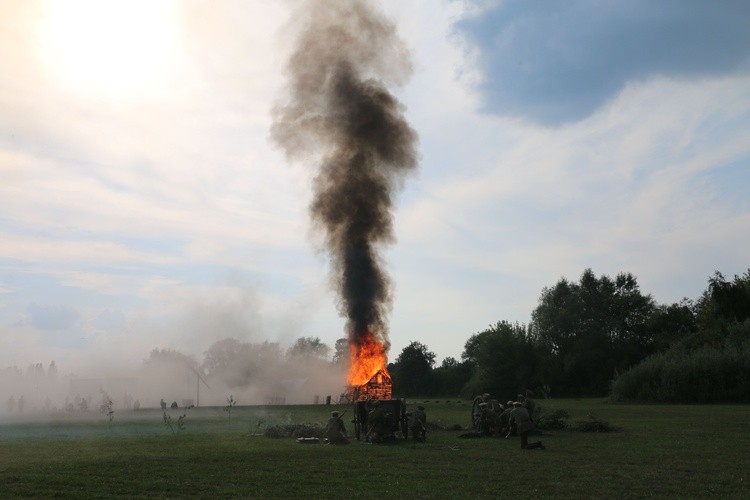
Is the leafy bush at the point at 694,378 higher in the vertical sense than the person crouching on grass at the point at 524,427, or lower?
higher

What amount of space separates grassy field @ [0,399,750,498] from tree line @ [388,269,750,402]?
130 feet

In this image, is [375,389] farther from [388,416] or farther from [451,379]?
[451,379]

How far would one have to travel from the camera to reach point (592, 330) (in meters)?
114

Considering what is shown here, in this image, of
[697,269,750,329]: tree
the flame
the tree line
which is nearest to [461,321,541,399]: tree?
the tree line

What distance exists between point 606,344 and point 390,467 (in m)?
94.1

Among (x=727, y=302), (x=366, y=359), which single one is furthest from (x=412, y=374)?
(x=366, y=359)

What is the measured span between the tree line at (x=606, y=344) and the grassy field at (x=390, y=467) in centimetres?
3969

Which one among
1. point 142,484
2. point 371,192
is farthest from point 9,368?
point 142,484

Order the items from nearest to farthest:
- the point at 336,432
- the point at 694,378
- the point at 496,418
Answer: the point at 336,432, the point at 496,418, the point at 694,378

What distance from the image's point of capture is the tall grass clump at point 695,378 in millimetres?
68125

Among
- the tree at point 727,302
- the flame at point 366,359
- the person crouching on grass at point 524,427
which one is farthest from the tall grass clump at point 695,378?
the person crouching on grass at point 524,427

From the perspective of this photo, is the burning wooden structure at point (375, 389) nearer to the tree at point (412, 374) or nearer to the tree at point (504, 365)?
the tree at point (504, 365)

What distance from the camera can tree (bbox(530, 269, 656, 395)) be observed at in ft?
352

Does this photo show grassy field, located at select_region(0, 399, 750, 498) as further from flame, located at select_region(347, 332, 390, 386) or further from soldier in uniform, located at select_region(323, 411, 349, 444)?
flame, located at select_region(347, 332, 390, 386)
